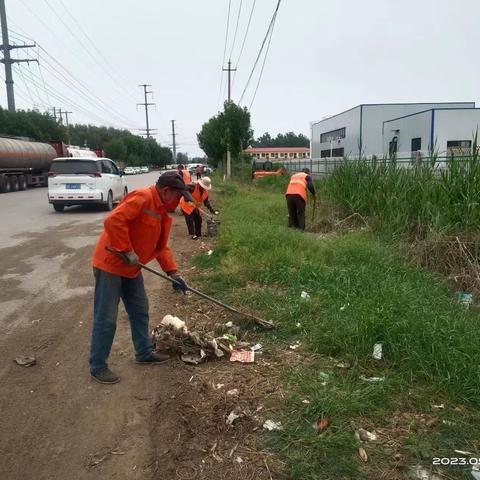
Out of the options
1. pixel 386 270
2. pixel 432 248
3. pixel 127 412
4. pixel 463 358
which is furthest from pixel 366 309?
pixel 432 248

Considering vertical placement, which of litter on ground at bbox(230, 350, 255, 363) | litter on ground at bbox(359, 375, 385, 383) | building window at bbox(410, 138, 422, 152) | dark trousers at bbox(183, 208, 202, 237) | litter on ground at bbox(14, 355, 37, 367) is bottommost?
litter on ground at bbox(230, 350, 255, 363)

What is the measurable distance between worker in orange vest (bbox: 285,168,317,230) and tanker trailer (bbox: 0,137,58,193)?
19.7m

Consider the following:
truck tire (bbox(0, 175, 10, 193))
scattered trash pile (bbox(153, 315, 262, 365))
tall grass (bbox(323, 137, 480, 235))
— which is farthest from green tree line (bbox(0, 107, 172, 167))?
scattered trash pile (bbox(153, 315, 262, 365))

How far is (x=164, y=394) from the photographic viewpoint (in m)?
3.70

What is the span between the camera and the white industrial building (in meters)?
28.4

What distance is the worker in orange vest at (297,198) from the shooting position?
10.4 metres

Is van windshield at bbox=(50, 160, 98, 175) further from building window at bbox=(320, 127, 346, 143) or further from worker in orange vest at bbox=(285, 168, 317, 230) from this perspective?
building window at bbox=(320, 127, 346, 143)

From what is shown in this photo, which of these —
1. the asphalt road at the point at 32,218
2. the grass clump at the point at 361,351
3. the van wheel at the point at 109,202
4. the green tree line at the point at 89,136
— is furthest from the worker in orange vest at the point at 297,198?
the green tree line at the point at 89,136

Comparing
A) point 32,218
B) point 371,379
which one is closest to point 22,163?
point 32,218

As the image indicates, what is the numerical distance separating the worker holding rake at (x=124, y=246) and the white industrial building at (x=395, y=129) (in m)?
8.80

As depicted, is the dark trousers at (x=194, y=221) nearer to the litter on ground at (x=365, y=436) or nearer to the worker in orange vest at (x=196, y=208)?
the worker in orange vest at (x=196, y=208)

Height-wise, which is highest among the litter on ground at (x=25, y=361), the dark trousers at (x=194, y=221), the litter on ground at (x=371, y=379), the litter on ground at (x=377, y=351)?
the dark trousers at (x=194, y=221)

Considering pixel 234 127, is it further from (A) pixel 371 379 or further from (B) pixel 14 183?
(A) pixel 371 379

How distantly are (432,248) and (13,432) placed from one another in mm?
5675
